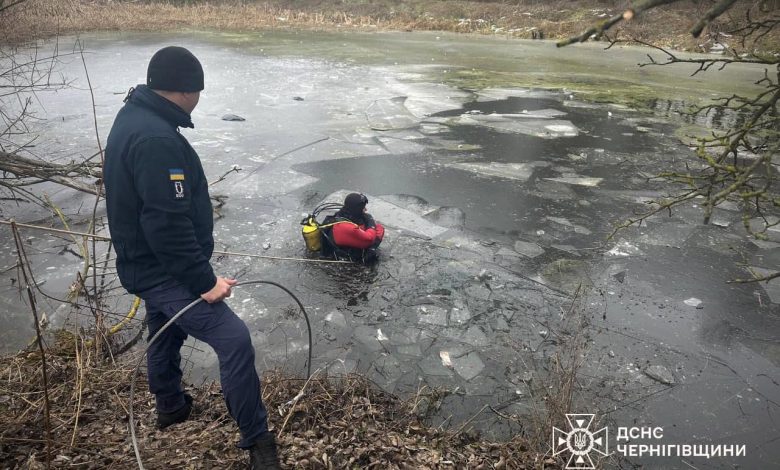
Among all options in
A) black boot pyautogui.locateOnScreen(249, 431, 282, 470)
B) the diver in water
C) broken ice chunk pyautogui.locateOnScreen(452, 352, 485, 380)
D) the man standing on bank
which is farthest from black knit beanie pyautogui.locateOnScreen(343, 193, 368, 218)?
black boot pyautogui.locateOnScreen(249, 431, 282, 470)

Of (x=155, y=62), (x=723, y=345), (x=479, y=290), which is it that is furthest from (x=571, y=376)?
(x=155, y=62)

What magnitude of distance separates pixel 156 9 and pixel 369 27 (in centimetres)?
1265

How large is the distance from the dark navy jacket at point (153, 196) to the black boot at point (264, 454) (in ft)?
2.90

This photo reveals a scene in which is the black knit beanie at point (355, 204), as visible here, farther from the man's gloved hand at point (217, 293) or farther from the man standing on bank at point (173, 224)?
the man's gloved hand at point (217, 293)

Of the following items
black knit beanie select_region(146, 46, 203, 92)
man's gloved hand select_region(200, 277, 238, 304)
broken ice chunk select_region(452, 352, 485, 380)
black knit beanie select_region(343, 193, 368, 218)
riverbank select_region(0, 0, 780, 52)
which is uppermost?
riverbank select_region(0, 0, 780, 52)

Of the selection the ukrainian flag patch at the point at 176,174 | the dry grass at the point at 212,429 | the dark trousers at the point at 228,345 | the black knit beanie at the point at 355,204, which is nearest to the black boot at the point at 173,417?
the dry grass at the point at 212,429

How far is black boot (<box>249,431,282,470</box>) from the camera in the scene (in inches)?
102

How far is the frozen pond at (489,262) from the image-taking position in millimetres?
3635

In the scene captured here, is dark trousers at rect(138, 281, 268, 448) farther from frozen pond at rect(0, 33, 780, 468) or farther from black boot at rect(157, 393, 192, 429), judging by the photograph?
frozen pond at rect(0, 33, 780, 468)

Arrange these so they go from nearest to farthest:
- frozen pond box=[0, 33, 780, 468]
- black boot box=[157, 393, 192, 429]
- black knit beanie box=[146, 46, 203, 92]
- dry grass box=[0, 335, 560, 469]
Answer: black knit beanie box=[146, 46, 203, 92], dry grass box=[0, 335, 560, 469], black boot box=[157, 393, 192, 429], frozen pond box=[0, 33, 780, 468]

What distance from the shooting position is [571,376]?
2.96 m

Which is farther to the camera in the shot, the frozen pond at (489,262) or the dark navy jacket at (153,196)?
the frozen pond at (489,262)

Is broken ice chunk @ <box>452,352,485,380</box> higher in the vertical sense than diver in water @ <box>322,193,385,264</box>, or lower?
lower

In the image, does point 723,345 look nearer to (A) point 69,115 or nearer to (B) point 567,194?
(B) point 567,194
